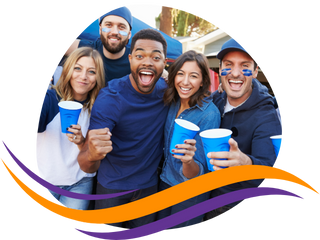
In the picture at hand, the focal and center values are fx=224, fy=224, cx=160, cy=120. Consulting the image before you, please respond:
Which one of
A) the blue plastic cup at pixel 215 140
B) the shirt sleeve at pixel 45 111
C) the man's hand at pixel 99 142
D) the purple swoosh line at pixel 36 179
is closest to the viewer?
the blue plastic cup at pixel 215 140

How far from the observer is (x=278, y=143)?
2207 mm

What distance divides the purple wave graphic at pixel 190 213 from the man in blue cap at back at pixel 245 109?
0.35 m

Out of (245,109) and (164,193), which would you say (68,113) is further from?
(245,109)

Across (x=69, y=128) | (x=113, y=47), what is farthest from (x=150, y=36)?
(x=69, y=128)

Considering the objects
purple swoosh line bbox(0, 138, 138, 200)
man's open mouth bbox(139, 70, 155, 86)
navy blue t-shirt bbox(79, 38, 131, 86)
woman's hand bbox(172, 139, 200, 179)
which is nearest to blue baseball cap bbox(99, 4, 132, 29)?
navy blue t-shirt bbox(79, 38, 131, 86)

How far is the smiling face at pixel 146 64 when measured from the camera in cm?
212

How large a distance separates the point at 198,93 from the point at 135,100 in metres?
0.62

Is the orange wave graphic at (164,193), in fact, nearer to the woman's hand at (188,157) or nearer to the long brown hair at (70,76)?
the woman's hand at (188,157)

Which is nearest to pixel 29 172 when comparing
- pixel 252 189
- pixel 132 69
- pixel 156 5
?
pixel 132 69

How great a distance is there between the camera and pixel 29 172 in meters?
2.42

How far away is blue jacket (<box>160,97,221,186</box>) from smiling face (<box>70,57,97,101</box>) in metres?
0.83

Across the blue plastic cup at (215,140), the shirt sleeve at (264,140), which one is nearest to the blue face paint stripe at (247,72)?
the shirt sleeve at (264,140)

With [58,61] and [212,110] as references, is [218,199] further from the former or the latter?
[58,61]

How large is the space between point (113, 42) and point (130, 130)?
34.1 inches
